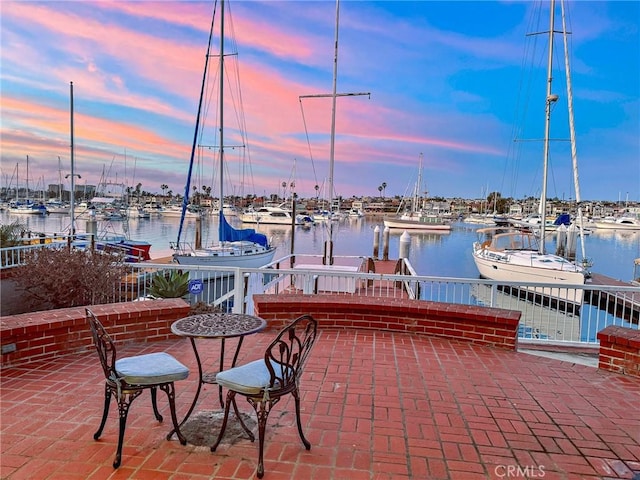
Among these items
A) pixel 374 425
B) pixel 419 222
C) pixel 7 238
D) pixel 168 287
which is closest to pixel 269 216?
pixel 419 222

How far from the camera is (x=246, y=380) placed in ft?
8.07

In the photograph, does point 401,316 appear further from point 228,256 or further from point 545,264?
point 545,264

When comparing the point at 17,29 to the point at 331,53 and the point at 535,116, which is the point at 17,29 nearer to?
the point at 331,53

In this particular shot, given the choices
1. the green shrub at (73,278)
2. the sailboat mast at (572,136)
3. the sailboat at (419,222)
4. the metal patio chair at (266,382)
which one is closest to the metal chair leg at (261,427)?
the metal patio chair at (266,382)

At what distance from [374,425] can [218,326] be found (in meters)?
1.32

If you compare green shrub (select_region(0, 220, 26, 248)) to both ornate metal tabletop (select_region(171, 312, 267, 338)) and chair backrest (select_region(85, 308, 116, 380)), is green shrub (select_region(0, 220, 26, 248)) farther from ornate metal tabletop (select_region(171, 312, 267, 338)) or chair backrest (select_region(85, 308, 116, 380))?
chair backrest (select_region(85, 308, 116, 380))

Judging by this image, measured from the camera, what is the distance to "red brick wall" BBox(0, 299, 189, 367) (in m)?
3.82

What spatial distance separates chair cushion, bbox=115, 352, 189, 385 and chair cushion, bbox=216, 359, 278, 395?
11.0 inches

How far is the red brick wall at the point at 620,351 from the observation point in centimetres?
421

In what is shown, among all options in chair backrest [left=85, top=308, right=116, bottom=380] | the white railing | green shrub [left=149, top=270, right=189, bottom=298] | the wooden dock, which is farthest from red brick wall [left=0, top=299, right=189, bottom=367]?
the wooden dock

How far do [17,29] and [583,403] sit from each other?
8.97 meters

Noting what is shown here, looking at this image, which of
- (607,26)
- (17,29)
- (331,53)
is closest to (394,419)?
(17,29)

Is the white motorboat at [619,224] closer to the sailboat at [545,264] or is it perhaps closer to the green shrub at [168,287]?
the sailboat at [545,264]

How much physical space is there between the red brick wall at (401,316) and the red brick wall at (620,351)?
A: 2.81 ft
